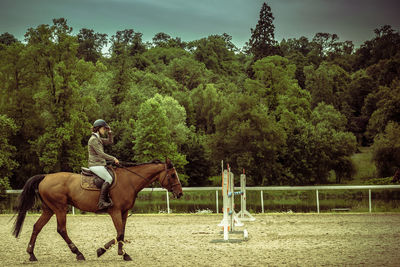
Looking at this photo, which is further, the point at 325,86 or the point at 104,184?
the point at 325,86

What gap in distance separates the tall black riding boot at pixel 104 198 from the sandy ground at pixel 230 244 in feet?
3.63

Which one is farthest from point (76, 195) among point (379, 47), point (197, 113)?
point (379, 47)

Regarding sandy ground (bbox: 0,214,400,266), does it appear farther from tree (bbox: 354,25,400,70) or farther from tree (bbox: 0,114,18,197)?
tree (bbox: 354,25,400,70)

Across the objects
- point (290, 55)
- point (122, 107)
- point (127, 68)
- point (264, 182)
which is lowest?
point (264, 182)

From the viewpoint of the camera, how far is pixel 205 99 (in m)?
71.2

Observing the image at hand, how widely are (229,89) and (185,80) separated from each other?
Answer: 9340mm

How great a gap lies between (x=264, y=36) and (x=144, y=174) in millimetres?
64901

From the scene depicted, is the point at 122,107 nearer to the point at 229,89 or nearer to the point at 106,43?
the point at 229,89

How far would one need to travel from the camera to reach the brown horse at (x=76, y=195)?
10.5 metres

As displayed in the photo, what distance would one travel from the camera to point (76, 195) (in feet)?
34.9

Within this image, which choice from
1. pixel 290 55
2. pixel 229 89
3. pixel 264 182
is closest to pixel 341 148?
pixel 264 182

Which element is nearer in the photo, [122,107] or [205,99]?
[122,107]

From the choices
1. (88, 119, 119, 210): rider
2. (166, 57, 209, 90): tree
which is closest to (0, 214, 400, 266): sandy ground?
(88, 119, 119, 210): rider

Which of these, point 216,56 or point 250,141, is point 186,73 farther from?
point 250,141
